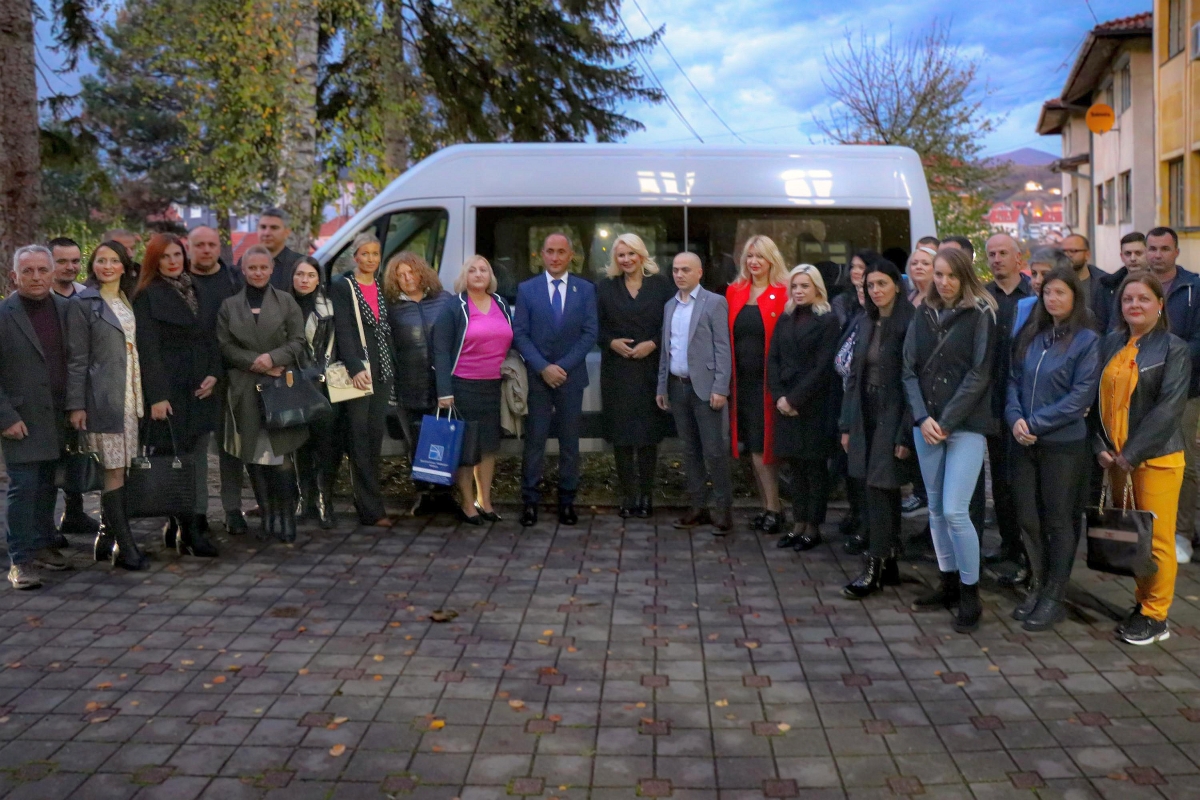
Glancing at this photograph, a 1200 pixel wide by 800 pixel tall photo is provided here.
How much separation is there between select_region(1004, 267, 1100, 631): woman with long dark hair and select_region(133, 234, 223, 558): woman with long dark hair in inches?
190

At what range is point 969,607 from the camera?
19.9 feet

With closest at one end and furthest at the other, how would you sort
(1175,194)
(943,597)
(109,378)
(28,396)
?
(943,597), (28,396), (109,378), (1175,194)

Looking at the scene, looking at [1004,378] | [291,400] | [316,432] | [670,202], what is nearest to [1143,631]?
[1004,378]

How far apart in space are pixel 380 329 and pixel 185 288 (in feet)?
4.36

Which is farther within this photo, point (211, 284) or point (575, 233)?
point (575, 233)

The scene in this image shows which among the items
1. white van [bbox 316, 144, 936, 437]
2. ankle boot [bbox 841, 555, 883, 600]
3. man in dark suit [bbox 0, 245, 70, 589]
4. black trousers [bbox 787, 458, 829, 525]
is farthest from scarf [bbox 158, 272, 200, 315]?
ankle boot [bbox 841, 555, 883, 600]

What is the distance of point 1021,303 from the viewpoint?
22.0 ft

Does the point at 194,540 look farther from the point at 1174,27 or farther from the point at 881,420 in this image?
the point at 1174,27

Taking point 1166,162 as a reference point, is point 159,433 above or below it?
below

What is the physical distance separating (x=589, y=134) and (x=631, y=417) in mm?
14824

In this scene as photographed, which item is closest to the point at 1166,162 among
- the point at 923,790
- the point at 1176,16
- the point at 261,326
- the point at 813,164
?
the point at 1176,16

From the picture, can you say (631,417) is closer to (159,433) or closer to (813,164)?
(813,164)

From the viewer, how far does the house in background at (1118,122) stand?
99.1 ft

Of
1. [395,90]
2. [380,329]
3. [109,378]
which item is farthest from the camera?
[395,90]
